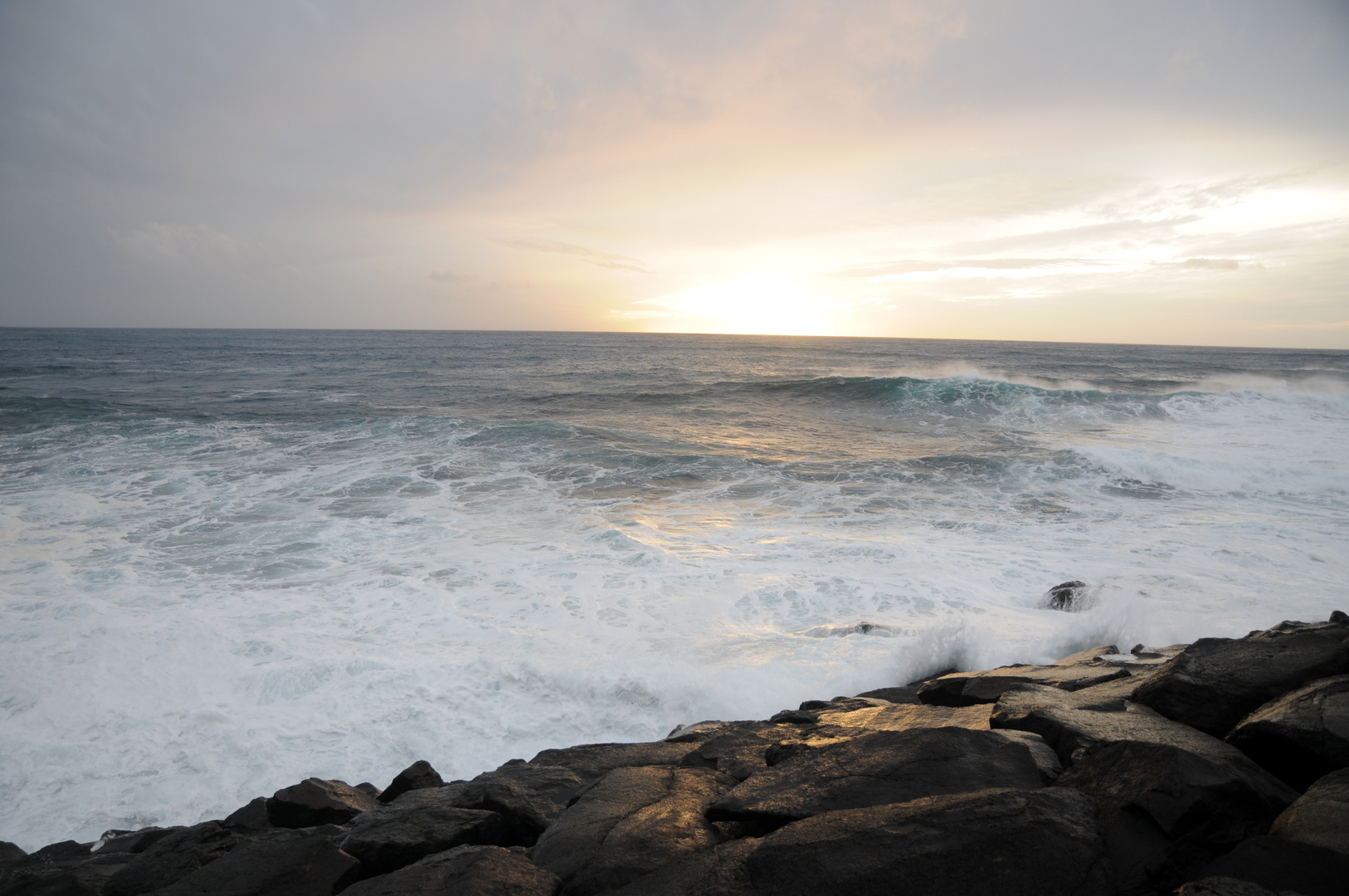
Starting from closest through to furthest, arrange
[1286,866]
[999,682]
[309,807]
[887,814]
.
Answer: [1286,866] < [887,814] < [309,807] < [999,682]

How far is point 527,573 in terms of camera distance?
7.98 meters

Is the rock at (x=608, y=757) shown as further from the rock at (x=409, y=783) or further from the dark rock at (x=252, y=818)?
the dark rock at (x=252, y=818)

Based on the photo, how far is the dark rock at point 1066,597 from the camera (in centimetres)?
698

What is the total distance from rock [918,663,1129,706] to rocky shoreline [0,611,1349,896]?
266 millimetres

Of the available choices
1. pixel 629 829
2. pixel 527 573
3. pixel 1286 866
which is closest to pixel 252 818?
pixel 629 829

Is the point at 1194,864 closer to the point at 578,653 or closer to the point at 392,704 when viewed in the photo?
the point at 578,653

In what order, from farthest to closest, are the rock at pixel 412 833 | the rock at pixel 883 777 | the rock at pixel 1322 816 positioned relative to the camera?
the rock at pixel 412 833 < the rock at pixel 883 777 < the rock at pixel 1322 816

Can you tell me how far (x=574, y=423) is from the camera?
19531 millimetres

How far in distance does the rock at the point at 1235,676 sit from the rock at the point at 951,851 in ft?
4.29

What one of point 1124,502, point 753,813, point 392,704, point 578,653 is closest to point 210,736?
point 392,704

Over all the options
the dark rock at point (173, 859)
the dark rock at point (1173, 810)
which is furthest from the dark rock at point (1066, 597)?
the dark rock at point (173, 859)

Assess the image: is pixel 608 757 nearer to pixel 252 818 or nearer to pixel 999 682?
pixel 252 818

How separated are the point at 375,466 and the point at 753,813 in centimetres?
1284

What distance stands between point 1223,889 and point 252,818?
4631 mm
